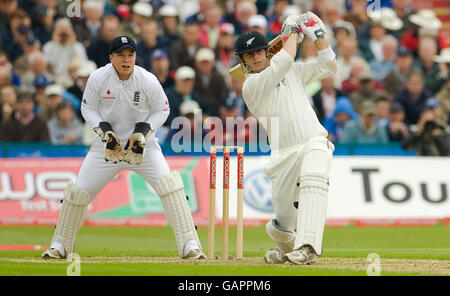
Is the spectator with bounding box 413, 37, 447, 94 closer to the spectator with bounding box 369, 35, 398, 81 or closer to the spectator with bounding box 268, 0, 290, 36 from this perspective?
the spectator with bounding box 369, 35, 398, 81

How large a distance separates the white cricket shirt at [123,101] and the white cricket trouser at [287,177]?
57.2 inches

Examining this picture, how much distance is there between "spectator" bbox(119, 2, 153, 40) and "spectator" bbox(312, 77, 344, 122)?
3.57 metres

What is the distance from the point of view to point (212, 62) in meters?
19.2

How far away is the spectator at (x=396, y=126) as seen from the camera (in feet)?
60.1

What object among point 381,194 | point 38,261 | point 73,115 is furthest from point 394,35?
point 38,261

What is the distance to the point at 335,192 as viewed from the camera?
16484 millimetres

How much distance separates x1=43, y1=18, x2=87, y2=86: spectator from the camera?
1936 centimetres

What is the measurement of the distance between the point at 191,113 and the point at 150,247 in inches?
181

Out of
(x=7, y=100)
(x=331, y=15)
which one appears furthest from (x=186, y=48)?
(x=7, y=100)

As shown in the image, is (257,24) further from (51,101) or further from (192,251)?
(192,251)

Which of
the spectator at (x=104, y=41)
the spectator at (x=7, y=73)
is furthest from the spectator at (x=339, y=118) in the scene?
the spectator at (x=7, y=73)

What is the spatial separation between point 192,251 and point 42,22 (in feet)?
33.6

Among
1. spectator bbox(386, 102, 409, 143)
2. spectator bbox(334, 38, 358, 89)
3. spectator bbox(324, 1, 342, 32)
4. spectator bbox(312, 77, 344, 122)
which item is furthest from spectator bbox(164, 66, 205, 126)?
spectator bbox(324, 1, 342, 32)

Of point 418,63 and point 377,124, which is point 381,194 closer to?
point 377,124
